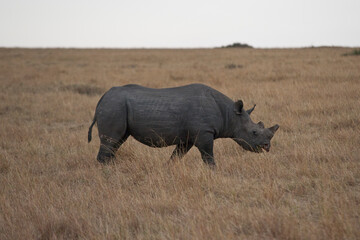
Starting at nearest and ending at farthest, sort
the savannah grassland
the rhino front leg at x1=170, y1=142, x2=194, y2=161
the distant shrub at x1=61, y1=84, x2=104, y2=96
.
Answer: the savannah grassland → the rhino front leg at x1=170, y1=142, x2=194, y2=161 → the distant shrub at x1=61, y1=84, x2=104, y2=96

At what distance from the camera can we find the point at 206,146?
219 inches

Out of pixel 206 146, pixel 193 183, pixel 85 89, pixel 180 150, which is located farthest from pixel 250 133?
pixel 85 89

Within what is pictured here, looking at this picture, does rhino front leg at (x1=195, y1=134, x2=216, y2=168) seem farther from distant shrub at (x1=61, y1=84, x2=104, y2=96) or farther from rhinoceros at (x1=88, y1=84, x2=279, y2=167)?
distant shrub at (x1=61, y1=84, x2=104, y2=96)

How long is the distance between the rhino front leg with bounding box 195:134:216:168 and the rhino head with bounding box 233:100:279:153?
0.56m

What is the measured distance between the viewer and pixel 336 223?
131 inches

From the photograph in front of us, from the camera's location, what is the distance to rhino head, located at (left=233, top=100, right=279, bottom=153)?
5832mm

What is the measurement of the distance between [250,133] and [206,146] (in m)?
0.77

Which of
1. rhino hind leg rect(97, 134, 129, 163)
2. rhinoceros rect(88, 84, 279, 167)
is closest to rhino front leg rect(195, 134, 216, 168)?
rhinoceros rect(88, 84, 279, 167)

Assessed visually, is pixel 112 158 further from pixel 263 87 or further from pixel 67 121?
pixel 263 87

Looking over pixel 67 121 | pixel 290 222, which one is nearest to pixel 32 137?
pixel 67 121

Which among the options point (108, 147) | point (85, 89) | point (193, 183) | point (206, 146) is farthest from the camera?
point (85, 89)

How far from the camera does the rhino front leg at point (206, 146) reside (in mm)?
5527

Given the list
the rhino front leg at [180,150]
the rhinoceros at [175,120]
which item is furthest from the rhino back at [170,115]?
the rhino front leg at [180,150]

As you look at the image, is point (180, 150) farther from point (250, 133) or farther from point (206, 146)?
point (250, 133)
